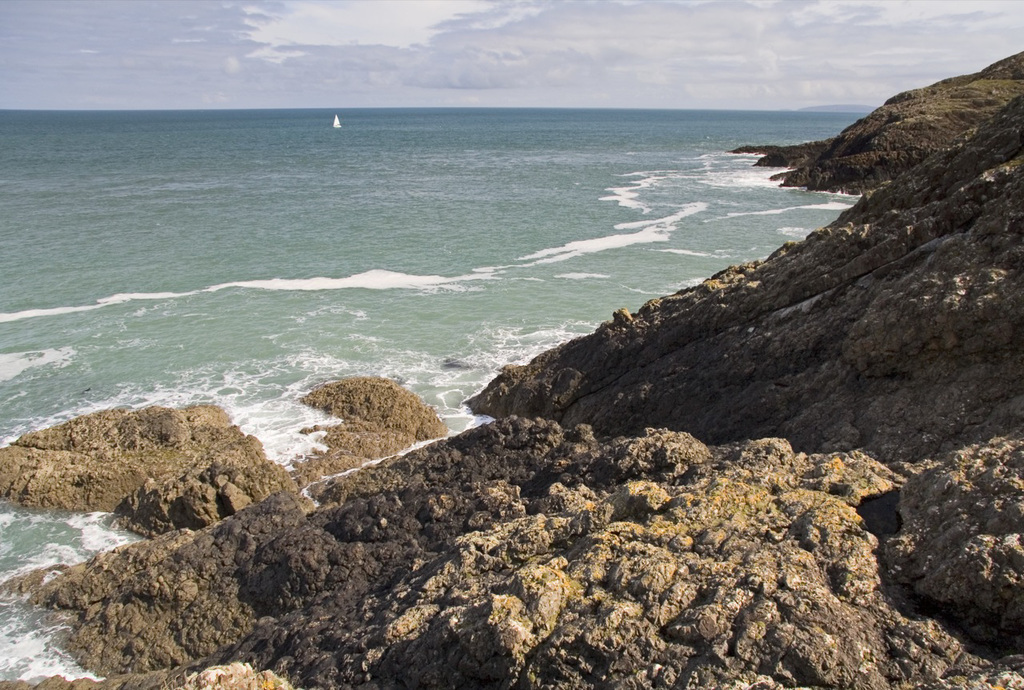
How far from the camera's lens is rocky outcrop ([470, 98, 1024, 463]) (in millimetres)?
9453

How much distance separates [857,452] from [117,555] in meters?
10.6

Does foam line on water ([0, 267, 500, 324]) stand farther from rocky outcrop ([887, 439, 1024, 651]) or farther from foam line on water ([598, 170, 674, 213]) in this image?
rocky outcrop ([887, 439, 1024, 651])

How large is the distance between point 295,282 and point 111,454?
1626 centimetres

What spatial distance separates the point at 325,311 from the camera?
2773 cm

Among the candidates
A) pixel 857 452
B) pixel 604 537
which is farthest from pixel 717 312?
pixel 604 537

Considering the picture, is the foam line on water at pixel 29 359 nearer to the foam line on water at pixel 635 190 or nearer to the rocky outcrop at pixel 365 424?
the rocky outcrop at pixel 365 424

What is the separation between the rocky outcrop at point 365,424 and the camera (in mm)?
16578

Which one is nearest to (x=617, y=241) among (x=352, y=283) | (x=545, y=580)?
(x=352, y=283)

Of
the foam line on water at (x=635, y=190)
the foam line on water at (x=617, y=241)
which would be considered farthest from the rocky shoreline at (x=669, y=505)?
the foam line on water at (x=635, y=190)

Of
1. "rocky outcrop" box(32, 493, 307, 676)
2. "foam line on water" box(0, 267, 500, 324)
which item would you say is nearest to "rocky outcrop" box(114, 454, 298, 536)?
"rocky outcrop" box(32, 493, 307, 676)

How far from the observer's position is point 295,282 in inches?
1251

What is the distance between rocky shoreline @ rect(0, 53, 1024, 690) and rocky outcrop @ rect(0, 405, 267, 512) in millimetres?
76

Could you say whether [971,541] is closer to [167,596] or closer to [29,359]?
[167,596]

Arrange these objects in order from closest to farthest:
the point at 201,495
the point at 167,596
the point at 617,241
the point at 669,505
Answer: the point at 669,505 < the point at 167,596 < the point at 201,495 < the point at 617,241
